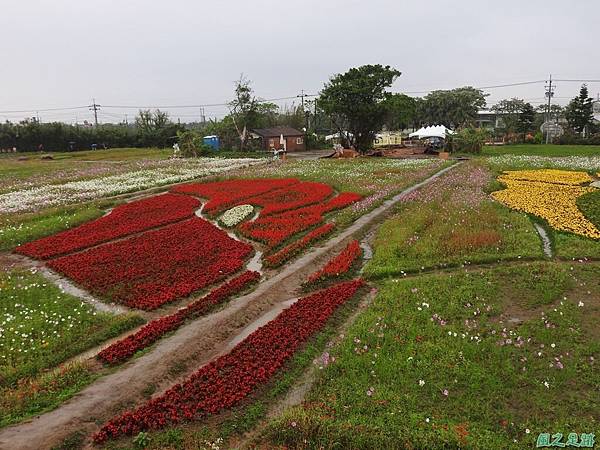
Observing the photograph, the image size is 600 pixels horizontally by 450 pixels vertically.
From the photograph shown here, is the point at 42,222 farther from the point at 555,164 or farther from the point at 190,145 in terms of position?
the point at 190,145

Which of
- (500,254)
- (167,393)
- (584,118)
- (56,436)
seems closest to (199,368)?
(167,393)

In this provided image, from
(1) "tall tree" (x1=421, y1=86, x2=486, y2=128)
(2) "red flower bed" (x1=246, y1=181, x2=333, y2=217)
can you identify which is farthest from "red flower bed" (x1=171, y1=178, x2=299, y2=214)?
(1) "tall tree" (x1=421, y1=86, x2=486, y2=128)

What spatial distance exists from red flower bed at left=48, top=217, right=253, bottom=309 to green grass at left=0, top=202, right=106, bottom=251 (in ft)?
13.7

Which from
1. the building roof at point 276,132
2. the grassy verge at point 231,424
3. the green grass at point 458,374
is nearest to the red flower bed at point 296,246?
the green grass at point 458,374

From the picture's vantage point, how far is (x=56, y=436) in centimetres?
734

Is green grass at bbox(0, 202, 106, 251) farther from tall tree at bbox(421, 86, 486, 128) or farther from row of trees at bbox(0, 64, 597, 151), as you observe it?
tall tree at bbox(421, 86, 486, 128)

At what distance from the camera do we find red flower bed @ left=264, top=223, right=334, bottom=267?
1603 cm

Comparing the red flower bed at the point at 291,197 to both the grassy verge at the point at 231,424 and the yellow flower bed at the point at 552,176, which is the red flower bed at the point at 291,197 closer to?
the yellow flower bed at the point at 552,176

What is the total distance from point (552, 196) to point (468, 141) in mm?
34075

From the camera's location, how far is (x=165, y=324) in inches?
445

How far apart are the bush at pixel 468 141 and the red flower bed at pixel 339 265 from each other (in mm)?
44144

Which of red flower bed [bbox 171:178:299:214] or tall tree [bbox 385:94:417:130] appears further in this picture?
tall tree [bbox 385:94:417:130]

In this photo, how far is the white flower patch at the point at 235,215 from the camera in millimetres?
22205

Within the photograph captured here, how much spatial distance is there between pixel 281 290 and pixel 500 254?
756cm
